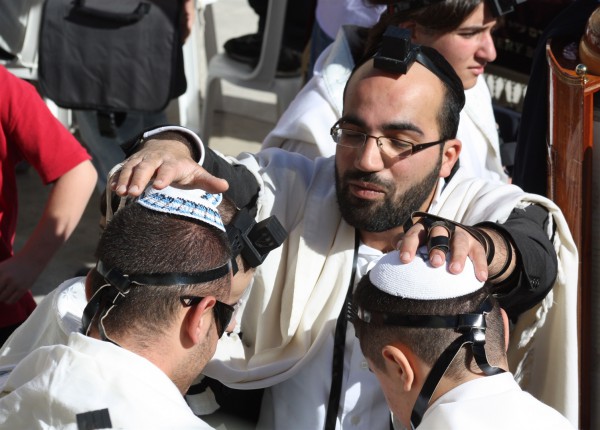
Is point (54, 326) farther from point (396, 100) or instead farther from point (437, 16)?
point (437, 16)

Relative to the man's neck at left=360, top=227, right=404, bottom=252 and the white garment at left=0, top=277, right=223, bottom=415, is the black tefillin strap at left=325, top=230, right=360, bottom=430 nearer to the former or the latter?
the man's neck at left=360, top=227, right=404, bottom=252

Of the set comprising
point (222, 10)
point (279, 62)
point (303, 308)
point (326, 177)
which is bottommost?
point (222, 10)

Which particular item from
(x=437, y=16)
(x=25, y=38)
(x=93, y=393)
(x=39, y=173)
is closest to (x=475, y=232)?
(x=93, y=393)

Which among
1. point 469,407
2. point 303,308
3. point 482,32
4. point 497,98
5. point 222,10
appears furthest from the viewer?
point 222,10

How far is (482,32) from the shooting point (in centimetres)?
342

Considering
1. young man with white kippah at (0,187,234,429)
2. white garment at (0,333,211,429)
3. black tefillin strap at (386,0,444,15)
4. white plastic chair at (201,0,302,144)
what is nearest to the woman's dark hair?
black tefillin strap at (386,0,444,15)

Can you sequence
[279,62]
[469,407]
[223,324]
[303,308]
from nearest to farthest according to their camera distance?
1. [469,407]
2. [223,324]
3. [303,308]
4. [279,62]

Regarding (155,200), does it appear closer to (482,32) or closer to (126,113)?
(482,32)

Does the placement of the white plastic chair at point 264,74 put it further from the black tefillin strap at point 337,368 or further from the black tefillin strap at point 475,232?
the black tefillin strap at point 475,232

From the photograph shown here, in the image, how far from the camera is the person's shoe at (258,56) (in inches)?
213

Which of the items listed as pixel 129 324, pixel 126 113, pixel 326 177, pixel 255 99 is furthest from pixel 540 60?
pixel 255 99

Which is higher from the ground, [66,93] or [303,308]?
[303,308]

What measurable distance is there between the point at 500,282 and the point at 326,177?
65cm

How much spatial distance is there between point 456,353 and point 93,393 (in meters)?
0.73
